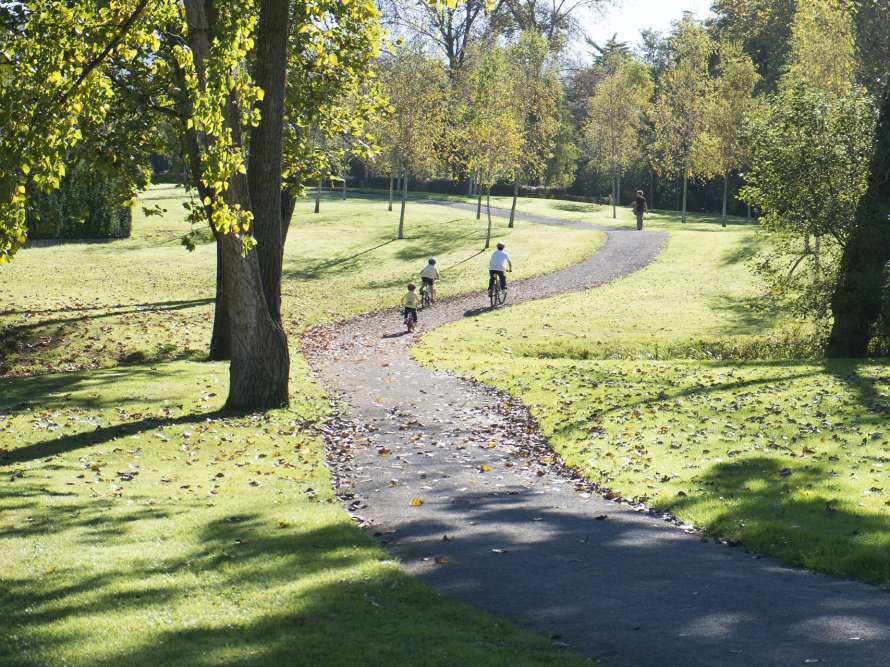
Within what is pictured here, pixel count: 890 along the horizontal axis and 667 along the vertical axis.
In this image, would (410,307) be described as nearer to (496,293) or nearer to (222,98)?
(496,293)

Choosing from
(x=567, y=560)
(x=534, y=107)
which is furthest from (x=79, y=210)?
(x=567, y=560)

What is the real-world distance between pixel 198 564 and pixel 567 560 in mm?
3399

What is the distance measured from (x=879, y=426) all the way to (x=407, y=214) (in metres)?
45.3

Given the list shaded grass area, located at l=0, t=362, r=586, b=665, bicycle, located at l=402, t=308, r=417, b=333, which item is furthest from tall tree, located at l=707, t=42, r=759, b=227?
shaded grass area, located at l=0, t=362, r=586, b=665

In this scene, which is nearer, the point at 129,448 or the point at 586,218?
the point at 129,448

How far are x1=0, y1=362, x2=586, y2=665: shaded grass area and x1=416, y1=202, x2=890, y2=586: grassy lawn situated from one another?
4.09m

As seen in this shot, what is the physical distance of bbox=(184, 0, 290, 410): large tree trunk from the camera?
1570 cm

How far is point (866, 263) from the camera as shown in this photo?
856 inches

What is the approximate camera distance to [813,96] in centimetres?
2431

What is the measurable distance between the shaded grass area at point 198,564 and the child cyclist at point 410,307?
13.2 meters

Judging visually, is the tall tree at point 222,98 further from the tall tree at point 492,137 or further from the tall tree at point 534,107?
the tall tree at point 534,107

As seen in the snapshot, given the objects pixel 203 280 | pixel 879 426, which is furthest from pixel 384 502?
pixel 203 280

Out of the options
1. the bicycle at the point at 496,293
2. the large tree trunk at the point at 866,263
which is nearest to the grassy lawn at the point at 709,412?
the bicycle at the point at 496,293

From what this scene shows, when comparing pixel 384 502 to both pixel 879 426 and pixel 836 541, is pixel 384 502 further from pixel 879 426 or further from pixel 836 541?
pixel 879 426
